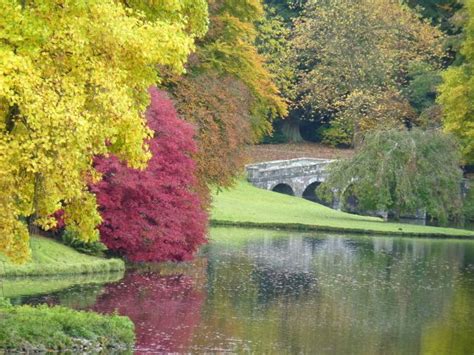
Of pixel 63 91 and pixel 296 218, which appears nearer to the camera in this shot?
pixel 63 91

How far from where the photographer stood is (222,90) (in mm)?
39156

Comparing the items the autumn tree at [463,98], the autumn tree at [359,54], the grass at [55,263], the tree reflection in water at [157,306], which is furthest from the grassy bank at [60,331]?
the autumn tree at [359,54]

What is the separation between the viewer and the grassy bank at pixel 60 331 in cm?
1959

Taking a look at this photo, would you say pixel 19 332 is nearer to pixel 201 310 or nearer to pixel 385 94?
pixel 201 310

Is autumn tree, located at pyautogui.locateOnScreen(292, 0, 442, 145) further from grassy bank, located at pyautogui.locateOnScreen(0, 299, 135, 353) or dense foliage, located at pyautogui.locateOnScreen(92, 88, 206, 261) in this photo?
grassy bank, located at pyautogui.locateOnScreen(0, 299, 135, 353)

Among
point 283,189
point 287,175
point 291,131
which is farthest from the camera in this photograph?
point 291,131

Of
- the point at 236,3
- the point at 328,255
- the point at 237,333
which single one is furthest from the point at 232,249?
the point at 237,333

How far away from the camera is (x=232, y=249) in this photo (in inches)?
1687

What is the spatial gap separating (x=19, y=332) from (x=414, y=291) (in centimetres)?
1648

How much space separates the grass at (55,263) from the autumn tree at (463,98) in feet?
102

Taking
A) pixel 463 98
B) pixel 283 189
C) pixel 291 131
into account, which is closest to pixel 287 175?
pixel 283 189

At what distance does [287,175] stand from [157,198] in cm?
3864

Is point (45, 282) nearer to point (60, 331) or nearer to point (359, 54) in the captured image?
point (60, 331)

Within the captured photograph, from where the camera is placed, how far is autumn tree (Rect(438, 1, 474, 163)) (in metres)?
59.3
